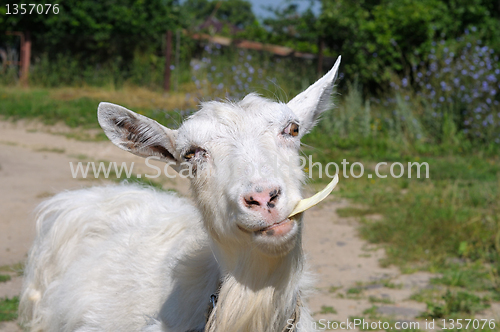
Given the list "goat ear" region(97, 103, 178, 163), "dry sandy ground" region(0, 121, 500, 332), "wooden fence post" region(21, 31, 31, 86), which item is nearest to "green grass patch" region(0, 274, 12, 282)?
"dry sandy ground" region(0, 121, 500, 332)

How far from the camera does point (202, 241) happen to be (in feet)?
10.5

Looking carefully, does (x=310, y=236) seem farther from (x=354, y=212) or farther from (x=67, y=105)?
(x=67, y=105)

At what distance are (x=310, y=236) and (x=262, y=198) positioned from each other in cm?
443

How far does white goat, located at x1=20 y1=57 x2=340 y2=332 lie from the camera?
2586 millimetres

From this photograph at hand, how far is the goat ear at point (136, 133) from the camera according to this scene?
3.01 meters

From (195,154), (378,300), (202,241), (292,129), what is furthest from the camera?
(378,300)

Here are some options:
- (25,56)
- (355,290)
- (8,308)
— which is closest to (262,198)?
(355,290)

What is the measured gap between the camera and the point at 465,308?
15.3 ft

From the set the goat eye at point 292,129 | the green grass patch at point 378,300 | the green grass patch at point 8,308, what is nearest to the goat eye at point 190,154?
the goat eye at point 292,129

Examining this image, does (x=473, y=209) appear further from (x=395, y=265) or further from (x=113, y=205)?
(x=113, y=205)

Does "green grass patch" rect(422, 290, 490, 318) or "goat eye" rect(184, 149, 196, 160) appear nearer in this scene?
"goat eye" rect(184, 149, 196, 160)

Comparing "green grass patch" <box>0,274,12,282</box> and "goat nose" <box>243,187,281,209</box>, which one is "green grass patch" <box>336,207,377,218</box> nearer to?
"green grass patch" <box>0,274,12,282</box>

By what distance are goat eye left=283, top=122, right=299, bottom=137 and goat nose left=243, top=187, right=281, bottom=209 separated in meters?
0.66

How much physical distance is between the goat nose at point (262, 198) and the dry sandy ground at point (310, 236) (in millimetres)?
902
